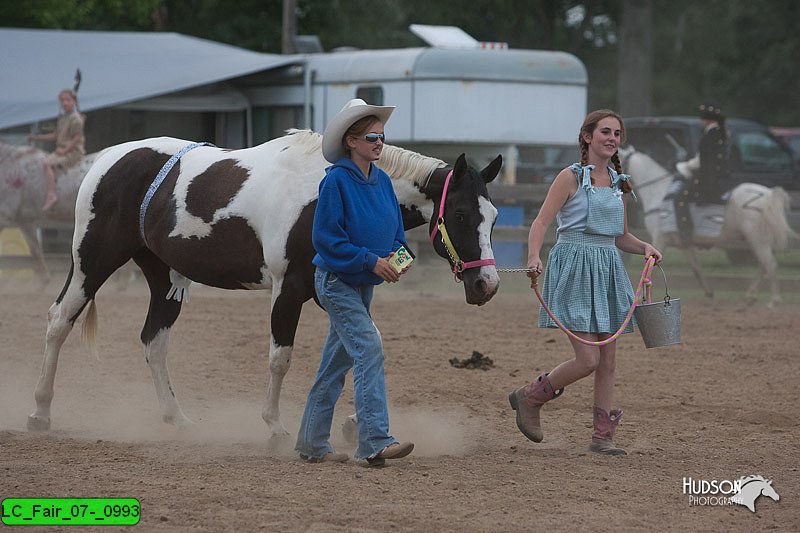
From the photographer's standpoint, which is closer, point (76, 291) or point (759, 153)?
point (76, 291)

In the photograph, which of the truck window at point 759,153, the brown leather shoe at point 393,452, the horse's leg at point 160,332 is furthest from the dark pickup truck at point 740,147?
the brown leather shoe at point 393,452

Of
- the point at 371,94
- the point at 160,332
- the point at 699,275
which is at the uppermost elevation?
the point at 371,94

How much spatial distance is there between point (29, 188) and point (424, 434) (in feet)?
30.7

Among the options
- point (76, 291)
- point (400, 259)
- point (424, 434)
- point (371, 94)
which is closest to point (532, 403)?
point (424, 434)

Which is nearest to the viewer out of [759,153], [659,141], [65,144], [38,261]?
[38,261]

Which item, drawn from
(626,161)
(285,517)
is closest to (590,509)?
(285,517)

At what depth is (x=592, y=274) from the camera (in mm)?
5922

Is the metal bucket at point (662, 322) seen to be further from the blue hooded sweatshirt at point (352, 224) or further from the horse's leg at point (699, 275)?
the horse's leg at point (699, 275)

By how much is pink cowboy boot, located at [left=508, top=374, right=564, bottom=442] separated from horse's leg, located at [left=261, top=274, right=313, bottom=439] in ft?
4.15

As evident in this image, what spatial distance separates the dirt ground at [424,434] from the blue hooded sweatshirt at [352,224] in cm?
101

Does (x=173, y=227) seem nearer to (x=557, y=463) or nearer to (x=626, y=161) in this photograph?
(x=557, y=463)

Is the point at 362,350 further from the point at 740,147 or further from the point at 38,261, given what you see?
the point at 740,147

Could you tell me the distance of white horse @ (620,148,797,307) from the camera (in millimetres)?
14023

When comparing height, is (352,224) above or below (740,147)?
above
